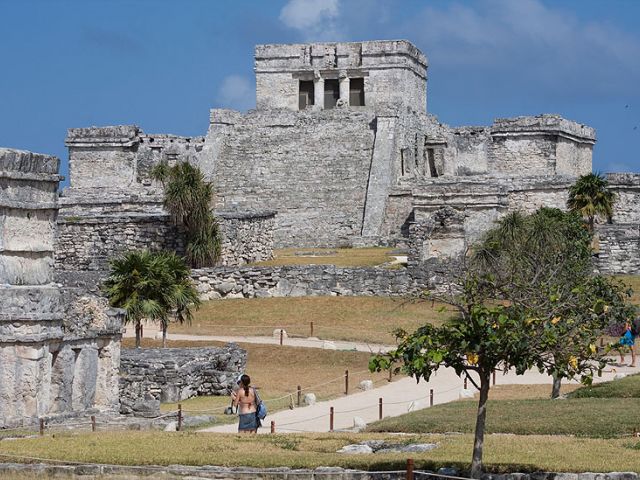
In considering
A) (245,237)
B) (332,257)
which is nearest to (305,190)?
(332,257)

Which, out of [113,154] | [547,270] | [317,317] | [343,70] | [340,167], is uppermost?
[343,70]

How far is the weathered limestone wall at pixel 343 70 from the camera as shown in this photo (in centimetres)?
6197

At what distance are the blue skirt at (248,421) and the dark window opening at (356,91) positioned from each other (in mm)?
41711

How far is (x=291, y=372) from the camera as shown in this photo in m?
31.2

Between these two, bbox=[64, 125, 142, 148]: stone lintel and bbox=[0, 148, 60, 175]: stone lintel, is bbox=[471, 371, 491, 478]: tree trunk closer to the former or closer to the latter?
bbox=[0, 148, 60, 175]: stone lintel

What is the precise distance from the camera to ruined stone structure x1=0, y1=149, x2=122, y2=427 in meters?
21.2

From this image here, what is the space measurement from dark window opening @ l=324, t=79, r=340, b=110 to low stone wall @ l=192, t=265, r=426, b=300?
2298 cm

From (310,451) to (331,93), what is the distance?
149ft

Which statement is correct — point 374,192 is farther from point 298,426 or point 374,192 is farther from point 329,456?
point 329,456

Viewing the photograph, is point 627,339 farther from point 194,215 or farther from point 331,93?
point 331,93

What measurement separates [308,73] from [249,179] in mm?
8324

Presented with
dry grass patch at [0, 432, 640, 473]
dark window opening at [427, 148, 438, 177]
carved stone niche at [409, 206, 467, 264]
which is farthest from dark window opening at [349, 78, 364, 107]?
dry grass patch at [0, 432, 640, 473]

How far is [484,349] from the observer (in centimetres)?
1705

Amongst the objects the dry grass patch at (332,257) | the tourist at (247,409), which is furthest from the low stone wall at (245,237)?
the tourist at (247,409)
